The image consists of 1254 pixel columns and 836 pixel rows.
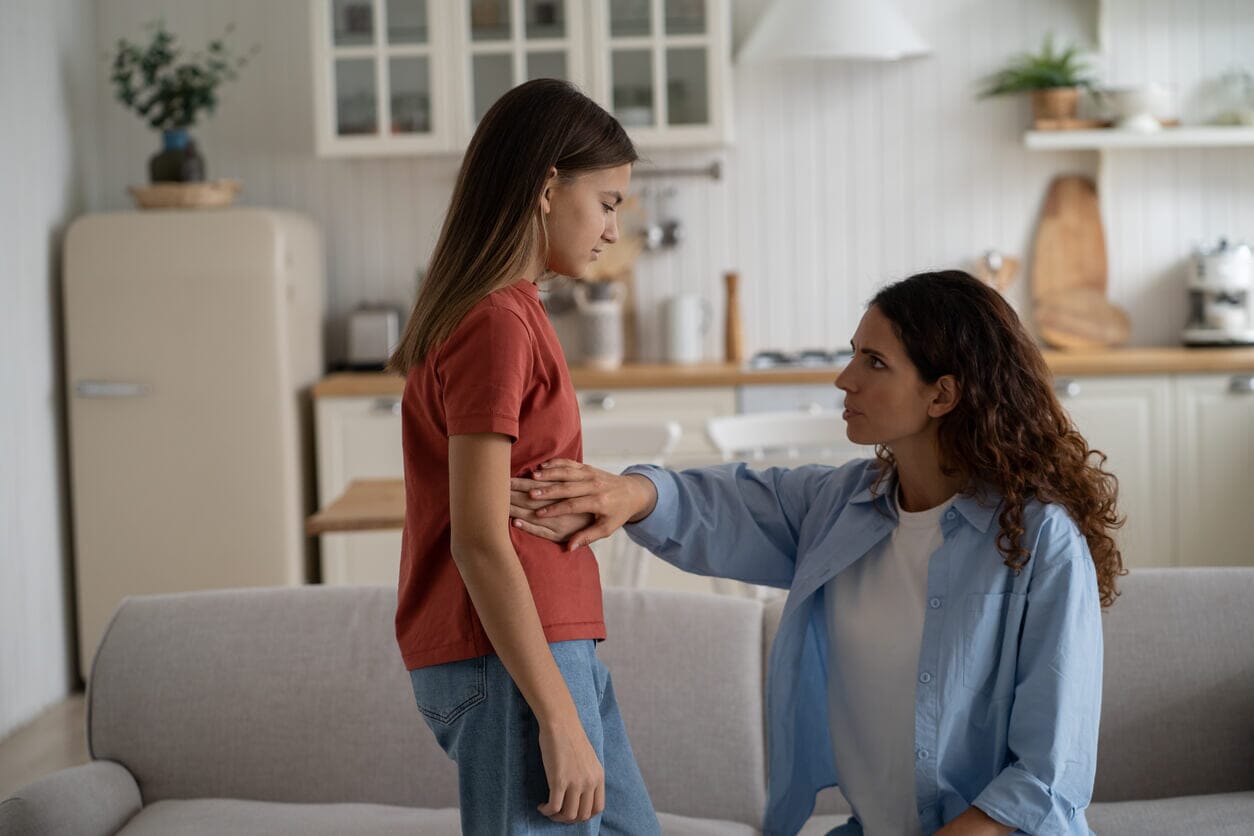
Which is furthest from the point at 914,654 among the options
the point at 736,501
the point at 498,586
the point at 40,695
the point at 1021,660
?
the point at 40,695

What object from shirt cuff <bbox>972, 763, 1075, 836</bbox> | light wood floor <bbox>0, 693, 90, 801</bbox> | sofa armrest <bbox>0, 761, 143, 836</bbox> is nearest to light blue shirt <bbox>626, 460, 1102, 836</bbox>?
shirt cuff <bbox>972, 763, 1075, 836</bbox>

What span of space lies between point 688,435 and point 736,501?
8.47 feet

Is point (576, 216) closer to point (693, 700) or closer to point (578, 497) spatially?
point (578, 497)

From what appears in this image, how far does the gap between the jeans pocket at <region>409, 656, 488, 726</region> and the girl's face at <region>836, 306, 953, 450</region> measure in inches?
19.7

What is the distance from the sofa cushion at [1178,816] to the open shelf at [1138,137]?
2.90m

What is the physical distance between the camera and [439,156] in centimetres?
479

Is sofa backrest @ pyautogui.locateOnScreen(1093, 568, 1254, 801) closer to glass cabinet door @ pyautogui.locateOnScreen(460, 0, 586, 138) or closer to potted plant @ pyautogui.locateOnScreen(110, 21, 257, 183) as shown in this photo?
glass cabinet door @ pyautogui.locateOnScreen(460, 0, 586, 138)

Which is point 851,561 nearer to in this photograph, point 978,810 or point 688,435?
point 978,810

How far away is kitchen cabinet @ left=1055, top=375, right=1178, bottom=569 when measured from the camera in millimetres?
4195

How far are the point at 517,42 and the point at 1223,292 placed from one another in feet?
8.06

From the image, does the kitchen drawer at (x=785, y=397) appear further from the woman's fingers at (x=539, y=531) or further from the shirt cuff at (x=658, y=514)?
the woman's fingers at (x=539, y=531)

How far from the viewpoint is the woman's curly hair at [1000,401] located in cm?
148

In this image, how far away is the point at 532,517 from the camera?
52.4 inches

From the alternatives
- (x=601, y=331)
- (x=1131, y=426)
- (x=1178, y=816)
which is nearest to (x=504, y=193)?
(x=1178, y=816)
